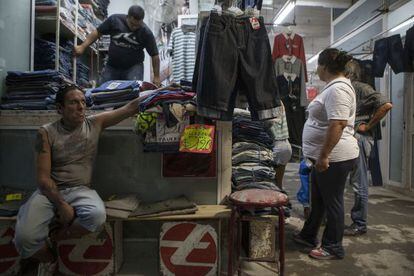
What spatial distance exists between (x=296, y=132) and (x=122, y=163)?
2.62m

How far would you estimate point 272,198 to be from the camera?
2064 mm

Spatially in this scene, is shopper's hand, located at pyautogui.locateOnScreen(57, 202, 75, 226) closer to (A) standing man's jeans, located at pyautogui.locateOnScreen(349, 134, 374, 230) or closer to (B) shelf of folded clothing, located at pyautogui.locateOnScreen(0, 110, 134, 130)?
(B) shelf of folded clothing, located at pyautogui.locateOnScreen(0, 110, 134, 130)

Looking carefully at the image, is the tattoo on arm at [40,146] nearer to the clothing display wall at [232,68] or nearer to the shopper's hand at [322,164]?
the clothing display wall at [232,68]

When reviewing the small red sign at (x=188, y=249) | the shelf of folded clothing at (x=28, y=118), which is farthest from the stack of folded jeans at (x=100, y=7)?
the small red sign at (x=188, y=249)

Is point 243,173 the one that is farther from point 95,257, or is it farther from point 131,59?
point 131,59

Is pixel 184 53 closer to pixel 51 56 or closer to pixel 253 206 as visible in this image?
pixel 51 56

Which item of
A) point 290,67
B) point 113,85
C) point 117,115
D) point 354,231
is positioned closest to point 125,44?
point 113,85

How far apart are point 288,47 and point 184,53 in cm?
139

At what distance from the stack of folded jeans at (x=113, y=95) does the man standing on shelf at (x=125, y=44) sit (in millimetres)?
1051

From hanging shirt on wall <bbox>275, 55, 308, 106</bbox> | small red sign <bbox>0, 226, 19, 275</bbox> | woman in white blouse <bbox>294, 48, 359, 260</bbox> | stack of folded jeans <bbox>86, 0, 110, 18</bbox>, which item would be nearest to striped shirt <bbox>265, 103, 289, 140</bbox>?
woman in white blouse <bbox>294, 48, 359, 260</bbox>

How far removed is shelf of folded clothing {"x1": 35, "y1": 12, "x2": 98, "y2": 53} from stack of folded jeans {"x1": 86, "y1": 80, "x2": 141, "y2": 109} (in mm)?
1505

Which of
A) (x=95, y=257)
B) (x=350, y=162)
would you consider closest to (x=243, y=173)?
(x=350, y=162)

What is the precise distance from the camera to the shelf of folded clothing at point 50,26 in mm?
3504

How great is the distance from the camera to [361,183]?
3131 mm
